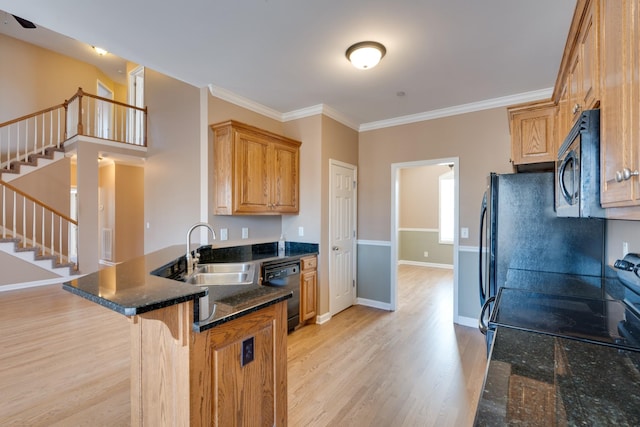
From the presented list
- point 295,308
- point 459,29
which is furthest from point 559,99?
point 295,308

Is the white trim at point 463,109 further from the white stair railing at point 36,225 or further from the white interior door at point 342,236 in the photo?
the white stair railing at point 36,225

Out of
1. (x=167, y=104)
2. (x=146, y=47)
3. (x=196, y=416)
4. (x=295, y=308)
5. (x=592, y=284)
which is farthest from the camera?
(x=167, y=104)

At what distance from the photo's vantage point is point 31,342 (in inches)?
118

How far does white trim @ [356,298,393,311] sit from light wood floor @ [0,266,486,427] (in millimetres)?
146

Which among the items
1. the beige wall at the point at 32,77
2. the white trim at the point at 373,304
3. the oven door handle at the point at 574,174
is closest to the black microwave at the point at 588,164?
the oven door handle at the point at 574,174

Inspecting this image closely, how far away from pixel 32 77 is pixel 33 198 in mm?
2911

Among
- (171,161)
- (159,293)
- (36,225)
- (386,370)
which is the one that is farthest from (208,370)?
(36,225)

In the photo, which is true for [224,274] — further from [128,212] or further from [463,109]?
[128,212]

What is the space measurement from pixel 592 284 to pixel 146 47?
3.70 meters

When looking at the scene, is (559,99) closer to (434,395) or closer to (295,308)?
(434,395)

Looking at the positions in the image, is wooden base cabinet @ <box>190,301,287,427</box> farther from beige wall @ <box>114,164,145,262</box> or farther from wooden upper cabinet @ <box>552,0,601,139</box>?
beige wall @ <box>114,164,145,262</box>

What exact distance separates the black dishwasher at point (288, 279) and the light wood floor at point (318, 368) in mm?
229

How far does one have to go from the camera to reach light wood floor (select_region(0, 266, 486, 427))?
6.55 ft

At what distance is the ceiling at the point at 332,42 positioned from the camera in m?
1.97
